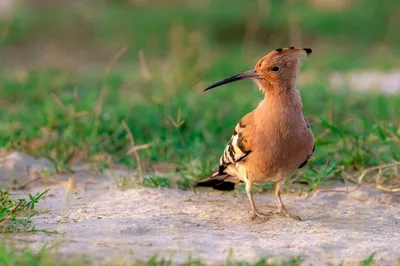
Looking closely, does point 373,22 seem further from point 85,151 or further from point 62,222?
point 62,222

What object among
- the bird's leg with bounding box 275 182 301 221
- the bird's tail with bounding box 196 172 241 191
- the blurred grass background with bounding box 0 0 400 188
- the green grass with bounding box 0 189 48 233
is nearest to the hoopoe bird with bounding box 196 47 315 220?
the bird's leg with bounding box 275 182 301 221

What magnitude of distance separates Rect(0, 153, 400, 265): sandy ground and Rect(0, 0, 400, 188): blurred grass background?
13.3 inches

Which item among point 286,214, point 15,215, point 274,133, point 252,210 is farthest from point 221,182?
point 15,215

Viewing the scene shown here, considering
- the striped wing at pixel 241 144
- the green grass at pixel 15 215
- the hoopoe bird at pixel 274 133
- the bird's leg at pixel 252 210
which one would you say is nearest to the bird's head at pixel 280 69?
the hoopoe bird at pixel 274 133

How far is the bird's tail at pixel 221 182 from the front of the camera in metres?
4.49

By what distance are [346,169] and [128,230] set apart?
1.81m

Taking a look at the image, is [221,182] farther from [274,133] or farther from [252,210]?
[274,133]

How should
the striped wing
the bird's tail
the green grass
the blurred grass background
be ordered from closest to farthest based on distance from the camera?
the green grass → the striped wing → the bird's tail → the blurred grass background

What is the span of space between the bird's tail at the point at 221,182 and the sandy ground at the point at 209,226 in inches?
2.2

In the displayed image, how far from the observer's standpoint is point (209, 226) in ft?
12.7

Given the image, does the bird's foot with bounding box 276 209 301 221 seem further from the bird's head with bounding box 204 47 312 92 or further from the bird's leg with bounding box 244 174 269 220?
the bird's head with bounding box 204 47 312 92

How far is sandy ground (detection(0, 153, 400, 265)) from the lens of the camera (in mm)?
3340

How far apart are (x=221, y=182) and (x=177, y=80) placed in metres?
3.11

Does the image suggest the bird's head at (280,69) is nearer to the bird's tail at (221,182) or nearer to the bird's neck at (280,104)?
A: the bird's neck at (280,104)
